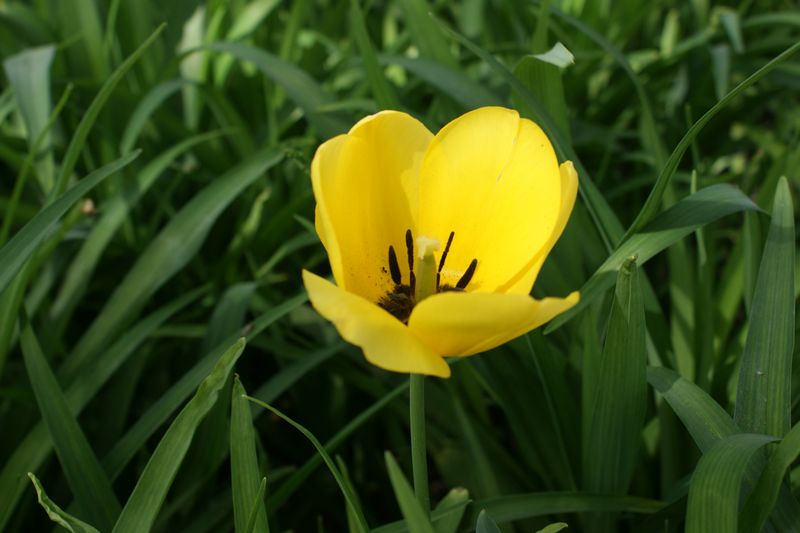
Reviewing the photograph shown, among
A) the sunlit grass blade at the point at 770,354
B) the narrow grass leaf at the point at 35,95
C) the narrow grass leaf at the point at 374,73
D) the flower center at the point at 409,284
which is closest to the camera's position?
the flower center at the point at 409,284

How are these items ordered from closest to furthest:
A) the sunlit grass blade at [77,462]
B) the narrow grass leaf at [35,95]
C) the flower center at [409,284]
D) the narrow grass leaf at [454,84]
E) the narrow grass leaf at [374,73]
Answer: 1. the flower center at [409,284]
2. the sunlit grass blade at [77,462]
3. the narrow grass leaf at [374,73]
4. the narrow grass leaf at [454,84]
5. the narrow grass leaf at [35,95]

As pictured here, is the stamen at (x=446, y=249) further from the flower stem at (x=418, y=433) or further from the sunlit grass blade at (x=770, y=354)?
the sunlit grass blade at (x=770, y=354)

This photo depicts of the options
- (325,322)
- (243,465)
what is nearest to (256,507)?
(243,465)

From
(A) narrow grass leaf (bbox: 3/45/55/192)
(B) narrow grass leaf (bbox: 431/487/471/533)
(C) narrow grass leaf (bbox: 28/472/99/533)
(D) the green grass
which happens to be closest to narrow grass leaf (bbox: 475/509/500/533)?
(D) the green grass

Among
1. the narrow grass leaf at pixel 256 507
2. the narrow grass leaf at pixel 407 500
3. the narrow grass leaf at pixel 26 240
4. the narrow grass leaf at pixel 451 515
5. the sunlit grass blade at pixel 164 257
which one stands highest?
the narrow grass leaf at pixel 26 240

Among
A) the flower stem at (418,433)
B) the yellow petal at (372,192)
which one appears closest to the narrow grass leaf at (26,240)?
the yellow petal at (372,192)

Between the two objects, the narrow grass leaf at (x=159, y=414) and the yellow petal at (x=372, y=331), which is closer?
the yellow petal at (x=372, y=331)

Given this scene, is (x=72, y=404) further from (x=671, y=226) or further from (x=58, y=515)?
(x=671, y=226)

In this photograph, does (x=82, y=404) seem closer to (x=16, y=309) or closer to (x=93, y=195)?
(x=16, y=309)

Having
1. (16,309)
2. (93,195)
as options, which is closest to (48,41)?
(93,195)
